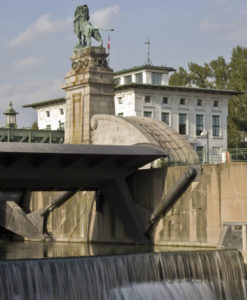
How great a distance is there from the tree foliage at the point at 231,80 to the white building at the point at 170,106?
754 cm

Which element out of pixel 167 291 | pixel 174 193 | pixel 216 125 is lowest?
pixel 167 291

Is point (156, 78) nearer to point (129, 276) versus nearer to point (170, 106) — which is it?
point (170, 106)

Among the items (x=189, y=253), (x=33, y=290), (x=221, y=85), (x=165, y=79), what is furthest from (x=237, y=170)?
(x=221, y=85)

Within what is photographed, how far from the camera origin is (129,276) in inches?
1890

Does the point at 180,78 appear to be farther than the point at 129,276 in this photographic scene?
Yes

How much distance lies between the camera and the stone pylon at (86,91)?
69.6m

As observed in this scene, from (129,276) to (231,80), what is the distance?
82999mm

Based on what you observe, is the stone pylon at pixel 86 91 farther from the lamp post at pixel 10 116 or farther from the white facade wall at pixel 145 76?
the white facade wall at pixel 145 76

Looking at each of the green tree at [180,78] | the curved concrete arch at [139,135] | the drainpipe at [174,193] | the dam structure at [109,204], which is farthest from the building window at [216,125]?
the drainpipe at [174,193]

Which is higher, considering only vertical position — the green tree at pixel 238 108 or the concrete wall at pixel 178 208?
the green tree at pixel 238 108

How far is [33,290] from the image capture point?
4422cm

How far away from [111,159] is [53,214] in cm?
1410

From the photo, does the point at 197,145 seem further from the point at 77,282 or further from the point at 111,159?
the point at 77,282

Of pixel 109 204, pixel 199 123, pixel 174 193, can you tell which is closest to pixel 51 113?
pixel 199 123
